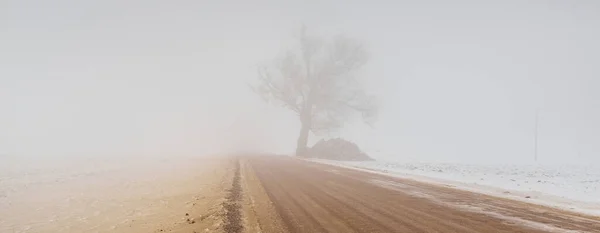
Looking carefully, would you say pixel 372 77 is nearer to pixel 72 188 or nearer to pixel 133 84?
pixel 72 188

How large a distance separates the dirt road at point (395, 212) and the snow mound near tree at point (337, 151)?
25.8 metres

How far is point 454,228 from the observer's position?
23.0 ft

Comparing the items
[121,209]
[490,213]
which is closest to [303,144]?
[121,209]

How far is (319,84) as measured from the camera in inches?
1727

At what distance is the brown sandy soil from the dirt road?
1045 millimetres

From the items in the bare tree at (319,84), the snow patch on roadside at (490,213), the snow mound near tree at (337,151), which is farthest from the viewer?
the bare tree at (319,84)

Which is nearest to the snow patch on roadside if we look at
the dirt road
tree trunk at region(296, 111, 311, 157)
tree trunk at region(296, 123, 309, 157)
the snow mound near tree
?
the dirt road

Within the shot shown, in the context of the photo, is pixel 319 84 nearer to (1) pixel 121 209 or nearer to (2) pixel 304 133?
(2) pixel 304 133

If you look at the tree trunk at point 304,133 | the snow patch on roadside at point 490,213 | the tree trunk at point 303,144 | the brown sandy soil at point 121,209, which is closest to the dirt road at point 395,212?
the snow patch on roadside at point 490,213

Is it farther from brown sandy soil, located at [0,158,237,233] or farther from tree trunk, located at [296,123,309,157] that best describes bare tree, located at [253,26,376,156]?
brown sandy soil, located at [0,158,237,233]

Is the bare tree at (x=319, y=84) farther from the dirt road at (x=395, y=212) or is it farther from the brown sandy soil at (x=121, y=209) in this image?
the dirt road at (x=395, y=212)

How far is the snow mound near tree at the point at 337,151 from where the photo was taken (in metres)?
38.8

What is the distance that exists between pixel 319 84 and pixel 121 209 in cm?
3431

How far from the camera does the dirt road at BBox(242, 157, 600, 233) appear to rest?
713cm
